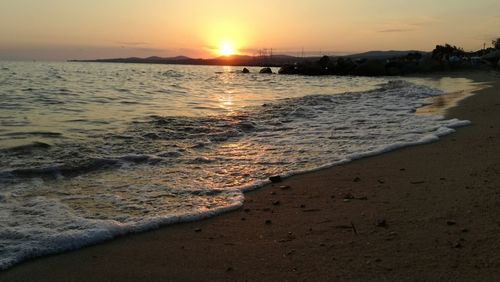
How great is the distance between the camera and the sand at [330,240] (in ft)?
11.3

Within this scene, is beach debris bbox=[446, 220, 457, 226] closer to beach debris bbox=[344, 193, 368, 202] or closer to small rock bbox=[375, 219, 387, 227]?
small rock bbox=[375, 219, 387, 227]

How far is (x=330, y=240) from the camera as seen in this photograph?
4039 millimetres

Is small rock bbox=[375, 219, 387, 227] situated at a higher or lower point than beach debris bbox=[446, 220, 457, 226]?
lower

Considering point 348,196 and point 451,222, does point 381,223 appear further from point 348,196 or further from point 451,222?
point 348,196

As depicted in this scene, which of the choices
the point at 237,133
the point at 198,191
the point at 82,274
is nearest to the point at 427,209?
the point at 198,191

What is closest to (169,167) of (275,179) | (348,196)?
(275,179)

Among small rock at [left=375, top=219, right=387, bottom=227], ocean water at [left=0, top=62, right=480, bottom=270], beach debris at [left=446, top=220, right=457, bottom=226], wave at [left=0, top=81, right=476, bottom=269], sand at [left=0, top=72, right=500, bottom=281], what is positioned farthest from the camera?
ocean water at [left=0, top=62, right=480, bottom=270]

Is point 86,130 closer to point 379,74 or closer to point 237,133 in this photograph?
point 237,133

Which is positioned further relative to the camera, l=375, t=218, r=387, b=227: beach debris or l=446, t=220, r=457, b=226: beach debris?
l=375, t=218, r=387, b=227: beach debris

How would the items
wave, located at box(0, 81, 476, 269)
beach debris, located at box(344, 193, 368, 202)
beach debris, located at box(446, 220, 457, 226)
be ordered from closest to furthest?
beach debris, located at box(446, 220, 457, 226), wave, located at box(0, 81, 476, 269), beach debris, located at box(344, 193, 368, 202)

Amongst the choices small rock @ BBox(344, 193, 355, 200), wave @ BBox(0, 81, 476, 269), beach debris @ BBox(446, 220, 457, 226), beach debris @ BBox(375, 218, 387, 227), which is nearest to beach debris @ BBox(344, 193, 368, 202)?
small rock @ BBox(344, 193, 355, 200)

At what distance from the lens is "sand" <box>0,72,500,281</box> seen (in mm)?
3459

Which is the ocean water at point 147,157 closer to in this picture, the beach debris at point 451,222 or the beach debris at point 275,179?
the beach debris at point 275,179

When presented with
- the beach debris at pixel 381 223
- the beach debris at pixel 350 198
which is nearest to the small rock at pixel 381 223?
the beach debris at pixel 381 223
